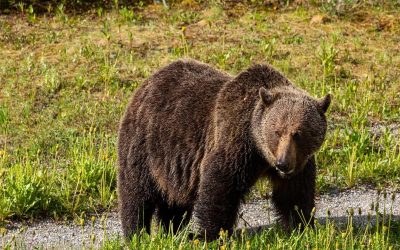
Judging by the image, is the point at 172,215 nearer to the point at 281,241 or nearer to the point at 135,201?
the point at 135,201

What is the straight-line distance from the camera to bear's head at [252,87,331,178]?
6.36 meters

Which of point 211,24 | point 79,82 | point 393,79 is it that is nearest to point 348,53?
point 393,79

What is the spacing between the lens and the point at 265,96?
6551mm

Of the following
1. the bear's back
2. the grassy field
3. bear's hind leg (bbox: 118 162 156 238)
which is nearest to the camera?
the bear's back

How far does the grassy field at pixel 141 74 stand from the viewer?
28.4 feet

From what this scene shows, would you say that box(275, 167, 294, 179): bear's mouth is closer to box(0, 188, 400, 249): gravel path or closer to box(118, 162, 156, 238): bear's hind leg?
box(0, 188, 400, 249): gravel path

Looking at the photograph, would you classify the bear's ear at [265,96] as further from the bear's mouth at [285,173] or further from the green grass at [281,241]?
the green grass at [281,241]

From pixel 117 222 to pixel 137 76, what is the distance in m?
3.79

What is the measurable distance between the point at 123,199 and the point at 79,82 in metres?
4.16

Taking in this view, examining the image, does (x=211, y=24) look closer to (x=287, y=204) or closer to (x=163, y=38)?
(x=163, y=38)

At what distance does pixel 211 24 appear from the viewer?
13281 mm

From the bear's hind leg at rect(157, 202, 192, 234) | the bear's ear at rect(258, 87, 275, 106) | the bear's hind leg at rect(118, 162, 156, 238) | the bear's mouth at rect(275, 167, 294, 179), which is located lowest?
the bear's hind leg at rect(157, 202, 192, 234)

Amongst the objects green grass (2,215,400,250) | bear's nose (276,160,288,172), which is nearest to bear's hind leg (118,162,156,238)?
green grass (2,215,400,250)

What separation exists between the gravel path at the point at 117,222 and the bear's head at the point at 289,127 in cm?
105
